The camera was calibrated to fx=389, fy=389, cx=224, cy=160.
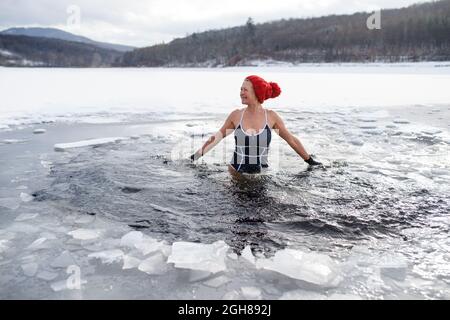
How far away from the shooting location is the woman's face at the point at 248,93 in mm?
3674

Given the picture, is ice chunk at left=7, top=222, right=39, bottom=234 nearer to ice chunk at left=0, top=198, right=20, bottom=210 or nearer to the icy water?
the icy water

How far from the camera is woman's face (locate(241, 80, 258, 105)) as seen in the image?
3674 millimetres

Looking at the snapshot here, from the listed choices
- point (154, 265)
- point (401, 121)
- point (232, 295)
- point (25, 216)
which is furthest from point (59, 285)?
point (401, 121)

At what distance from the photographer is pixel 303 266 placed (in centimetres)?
209

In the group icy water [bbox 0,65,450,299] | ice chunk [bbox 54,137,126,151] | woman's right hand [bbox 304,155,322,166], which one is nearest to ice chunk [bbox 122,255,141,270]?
icy water [bbox 0,65,450,299]

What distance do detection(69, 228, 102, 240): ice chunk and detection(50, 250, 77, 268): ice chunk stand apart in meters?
0.24

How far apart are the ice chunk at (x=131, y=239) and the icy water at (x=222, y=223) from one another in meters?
0.01

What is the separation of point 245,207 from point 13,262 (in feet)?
5.50

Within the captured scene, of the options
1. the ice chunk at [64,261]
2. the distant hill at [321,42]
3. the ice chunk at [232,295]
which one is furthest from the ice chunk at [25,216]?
the distant hill at [321,42]

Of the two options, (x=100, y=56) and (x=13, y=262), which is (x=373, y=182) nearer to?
(x=13, y=262)

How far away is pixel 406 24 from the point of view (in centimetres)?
7581

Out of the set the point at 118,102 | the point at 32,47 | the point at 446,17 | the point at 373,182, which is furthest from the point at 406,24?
the point at 32,47

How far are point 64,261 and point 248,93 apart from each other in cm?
224

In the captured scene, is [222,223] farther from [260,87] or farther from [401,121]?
[401,121]
